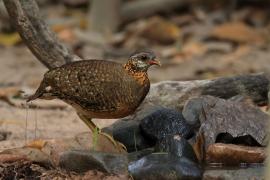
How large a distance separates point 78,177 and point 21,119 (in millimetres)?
2470

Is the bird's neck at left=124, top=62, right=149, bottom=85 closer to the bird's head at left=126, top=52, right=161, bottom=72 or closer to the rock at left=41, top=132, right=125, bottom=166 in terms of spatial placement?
the bird's head at left=126, top=52, right=161, bottom=72

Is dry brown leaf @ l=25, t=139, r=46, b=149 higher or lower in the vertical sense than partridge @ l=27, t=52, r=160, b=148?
lower

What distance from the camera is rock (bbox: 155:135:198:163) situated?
561 cm

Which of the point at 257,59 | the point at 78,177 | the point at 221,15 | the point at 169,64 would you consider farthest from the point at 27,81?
the point at 78,177

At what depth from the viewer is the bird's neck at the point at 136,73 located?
5922 mm

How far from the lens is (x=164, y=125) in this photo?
6098 mm

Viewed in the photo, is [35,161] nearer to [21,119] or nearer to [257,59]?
[21,119]

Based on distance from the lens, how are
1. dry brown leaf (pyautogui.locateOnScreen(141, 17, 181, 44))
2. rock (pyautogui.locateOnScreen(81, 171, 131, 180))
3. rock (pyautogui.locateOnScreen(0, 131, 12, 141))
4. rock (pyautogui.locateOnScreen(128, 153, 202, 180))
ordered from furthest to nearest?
dry brown leaf (pyautogui.locateOnScreen(141, 17, 181, 44)) < rock (pyautogui.locateOnScreen(0, 131, 12, 141)) < rock (pyautogui.locateOnScreen(81, 171, 131, 180)) < rock (pyautogui.locateOnScreen(128, 153, 202, 180))

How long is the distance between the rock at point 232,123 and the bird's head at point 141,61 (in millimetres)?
546

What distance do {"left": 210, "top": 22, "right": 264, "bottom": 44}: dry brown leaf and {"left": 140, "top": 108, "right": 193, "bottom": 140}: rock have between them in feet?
21.6

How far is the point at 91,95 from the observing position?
5805 mm

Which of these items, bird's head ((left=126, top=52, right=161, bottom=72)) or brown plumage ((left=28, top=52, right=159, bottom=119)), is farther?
bird's head ((left=126, top=52, right=161, bottom=72))

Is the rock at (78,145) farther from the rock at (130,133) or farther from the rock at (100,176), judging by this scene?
the rock at (100,176)

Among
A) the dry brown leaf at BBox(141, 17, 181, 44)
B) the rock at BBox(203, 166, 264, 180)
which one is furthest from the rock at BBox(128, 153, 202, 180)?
the dry brown leaf at BBox(141, 17, 181, 44)
